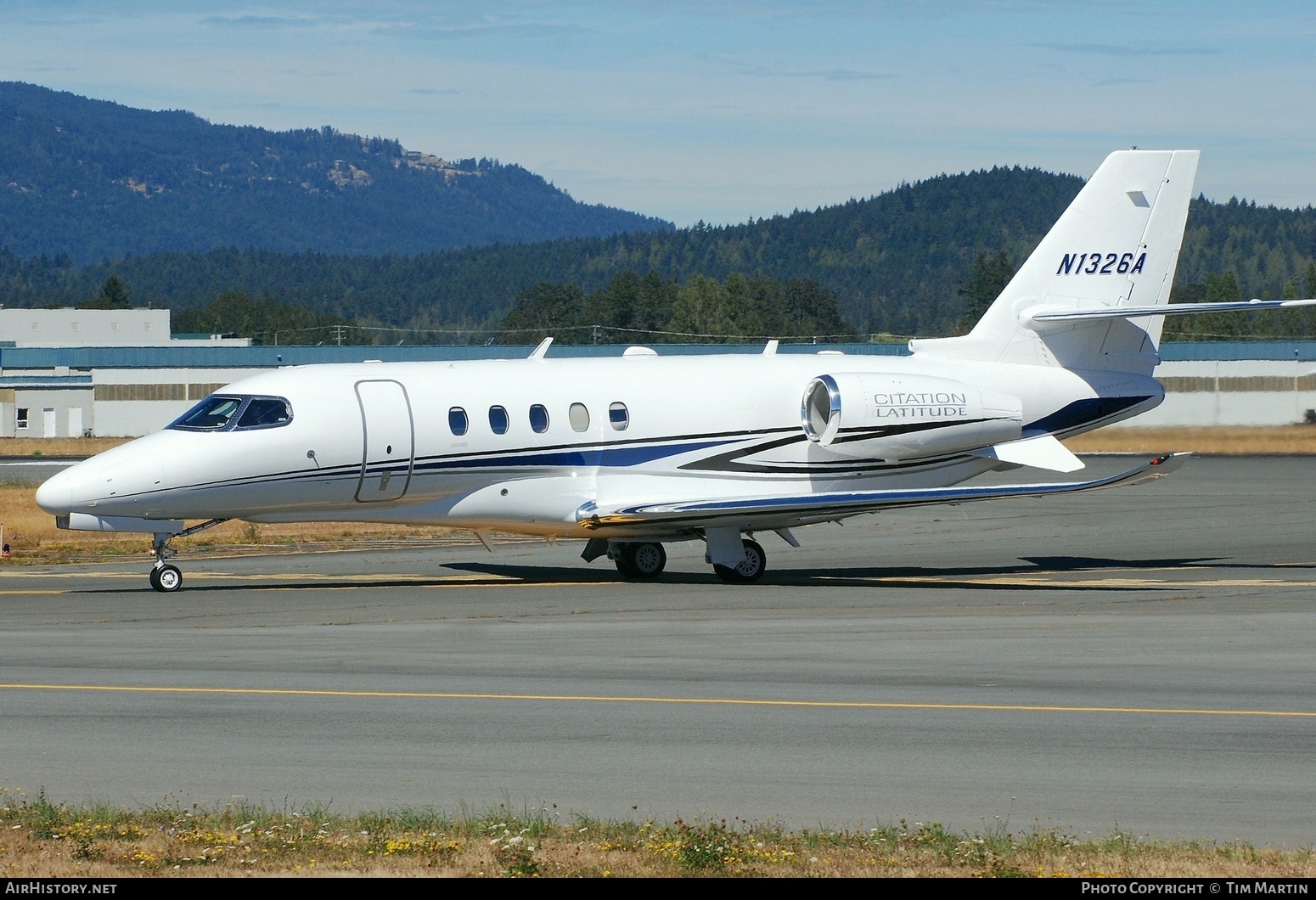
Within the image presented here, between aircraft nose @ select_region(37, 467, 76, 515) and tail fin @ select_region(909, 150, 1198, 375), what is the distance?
14551mm

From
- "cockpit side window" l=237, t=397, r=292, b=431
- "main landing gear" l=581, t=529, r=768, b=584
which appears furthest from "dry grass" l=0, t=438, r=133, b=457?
"cockpit side window" l=237, t=397, r=292, b=431

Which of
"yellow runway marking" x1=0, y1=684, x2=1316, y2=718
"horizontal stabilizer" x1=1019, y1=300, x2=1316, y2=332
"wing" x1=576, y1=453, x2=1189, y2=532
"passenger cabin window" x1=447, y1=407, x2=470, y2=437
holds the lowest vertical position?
"yellow runway marking" x1=0, y1=684, x2=1316, y2=718

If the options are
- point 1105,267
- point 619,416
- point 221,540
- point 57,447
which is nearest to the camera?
point 619,416

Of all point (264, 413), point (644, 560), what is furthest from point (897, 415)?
point (264, 413)

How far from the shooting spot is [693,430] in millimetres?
25656

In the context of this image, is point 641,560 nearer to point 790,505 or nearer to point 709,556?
point 709,556

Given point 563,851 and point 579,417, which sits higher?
point 579,417

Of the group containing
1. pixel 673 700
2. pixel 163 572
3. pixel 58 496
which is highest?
pixel 58 496

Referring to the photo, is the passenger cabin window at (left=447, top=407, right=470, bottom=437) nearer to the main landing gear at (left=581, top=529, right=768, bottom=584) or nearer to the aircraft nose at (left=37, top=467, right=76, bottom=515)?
the main landing gear at (left=581, top=529, right=768, bottom=584)

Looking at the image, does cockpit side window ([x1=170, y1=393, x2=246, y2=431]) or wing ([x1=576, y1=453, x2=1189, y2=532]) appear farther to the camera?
wing ([x1=576, y1=453, x2=1189, y2=532])

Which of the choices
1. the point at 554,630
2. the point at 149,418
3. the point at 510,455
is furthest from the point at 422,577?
the point at 149,418

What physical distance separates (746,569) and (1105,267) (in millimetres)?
8749

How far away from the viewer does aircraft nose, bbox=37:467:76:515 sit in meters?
21.9
